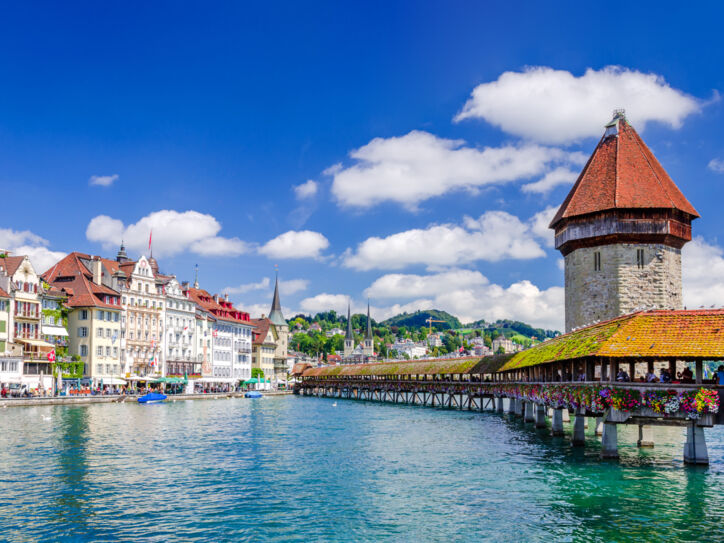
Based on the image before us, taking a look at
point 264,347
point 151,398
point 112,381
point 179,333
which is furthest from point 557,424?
point 264,347

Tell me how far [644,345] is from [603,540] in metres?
9.83

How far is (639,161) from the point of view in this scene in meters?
51.8

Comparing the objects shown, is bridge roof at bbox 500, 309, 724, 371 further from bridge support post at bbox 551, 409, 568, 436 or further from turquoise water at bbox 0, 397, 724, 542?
bridge support post at bbox 551, 409, 568, 436

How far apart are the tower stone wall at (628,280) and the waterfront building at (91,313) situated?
53581mm

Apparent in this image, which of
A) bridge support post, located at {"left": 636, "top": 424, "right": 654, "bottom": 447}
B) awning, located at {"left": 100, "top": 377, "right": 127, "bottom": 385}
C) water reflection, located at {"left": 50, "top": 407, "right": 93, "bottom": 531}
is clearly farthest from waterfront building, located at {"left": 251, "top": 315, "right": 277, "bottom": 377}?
bridge support post, located at {"left": 636, "top": 424, "right": 654, "bottom": 447}

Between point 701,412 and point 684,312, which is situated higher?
point 684,312

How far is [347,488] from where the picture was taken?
22.8 metres

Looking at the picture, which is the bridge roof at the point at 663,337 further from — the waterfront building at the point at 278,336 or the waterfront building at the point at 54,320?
the waterfront building at the point at 278,336

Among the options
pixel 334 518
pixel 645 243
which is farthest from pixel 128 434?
pixel 645 243

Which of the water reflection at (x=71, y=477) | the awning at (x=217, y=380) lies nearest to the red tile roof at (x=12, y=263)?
the water reflection at (x=71, y=477)

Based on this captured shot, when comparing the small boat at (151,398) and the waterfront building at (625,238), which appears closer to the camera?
the waterfront building at (625,238)

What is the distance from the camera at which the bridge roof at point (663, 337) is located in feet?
76.0

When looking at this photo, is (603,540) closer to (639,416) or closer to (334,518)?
(334,518)

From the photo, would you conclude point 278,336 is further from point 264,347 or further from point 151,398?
point 151,398
